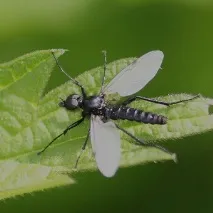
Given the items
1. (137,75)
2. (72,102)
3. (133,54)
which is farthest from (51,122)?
(133,54)

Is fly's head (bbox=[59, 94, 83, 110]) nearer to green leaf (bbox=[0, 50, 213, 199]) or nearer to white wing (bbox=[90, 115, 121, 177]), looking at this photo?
green leaf (bbox=[0, 50, 213, 199])

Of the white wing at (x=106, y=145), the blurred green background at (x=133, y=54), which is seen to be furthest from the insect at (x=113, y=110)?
the blurred green background at (x=133, y=54)

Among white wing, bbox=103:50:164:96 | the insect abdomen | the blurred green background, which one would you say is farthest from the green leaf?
the blurred green background

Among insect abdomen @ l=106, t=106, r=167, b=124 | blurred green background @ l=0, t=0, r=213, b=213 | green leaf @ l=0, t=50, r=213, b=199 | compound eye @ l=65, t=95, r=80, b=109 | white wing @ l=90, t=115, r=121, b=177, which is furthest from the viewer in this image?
blurred green background @ l=0, t=0, r=213, b=213

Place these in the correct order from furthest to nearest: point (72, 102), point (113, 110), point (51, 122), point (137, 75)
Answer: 1. point (113, 110)
2. point (137, 75)
3. point (72, 102)
4. point (51, 122)

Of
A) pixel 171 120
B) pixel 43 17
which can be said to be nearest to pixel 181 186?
pixel 43 17

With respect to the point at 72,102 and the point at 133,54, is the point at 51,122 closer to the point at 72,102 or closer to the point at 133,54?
the point at 72,102

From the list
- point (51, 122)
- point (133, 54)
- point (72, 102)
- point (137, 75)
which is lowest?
point (51, 122)
